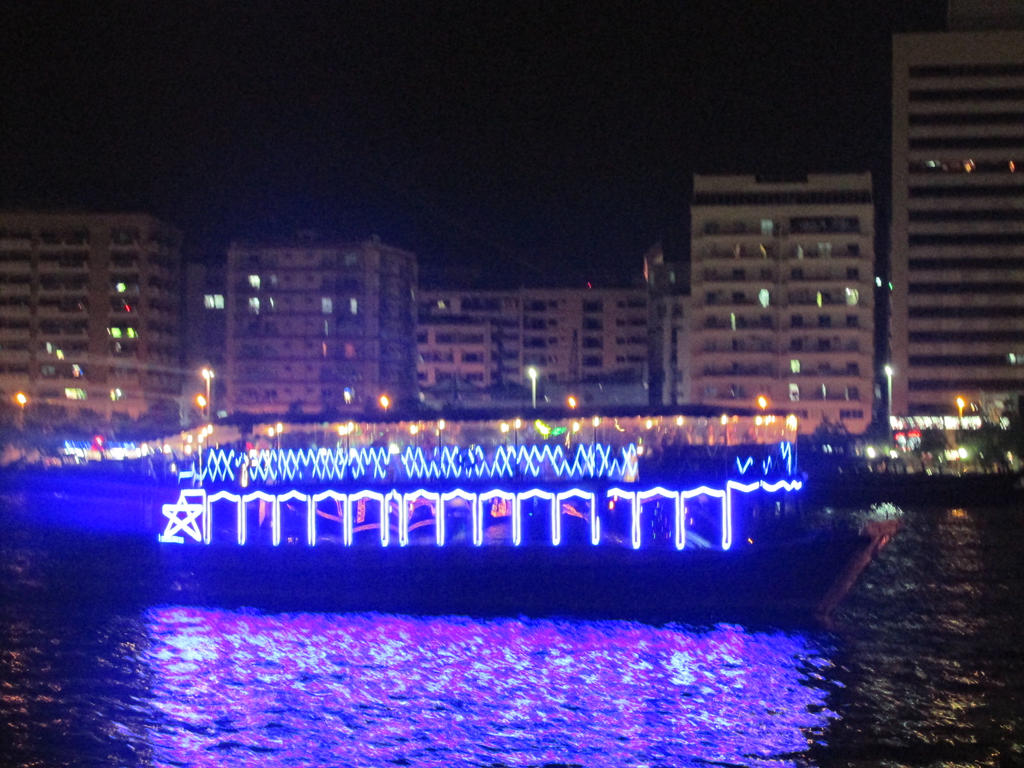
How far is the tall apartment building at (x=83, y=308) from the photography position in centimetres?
7038

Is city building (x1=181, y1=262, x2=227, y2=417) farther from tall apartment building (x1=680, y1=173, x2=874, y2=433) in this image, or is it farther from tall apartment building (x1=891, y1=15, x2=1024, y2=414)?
tall apartment building (x1=891, y1=15, x2=1024, y2=414)

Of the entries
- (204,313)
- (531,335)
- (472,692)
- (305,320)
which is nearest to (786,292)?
(531,335)

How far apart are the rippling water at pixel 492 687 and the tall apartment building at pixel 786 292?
44.2 meters

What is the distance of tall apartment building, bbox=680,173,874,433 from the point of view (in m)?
66.2

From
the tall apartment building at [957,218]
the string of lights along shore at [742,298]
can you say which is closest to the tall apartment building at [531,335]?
the string of lights along shore at [742,298]

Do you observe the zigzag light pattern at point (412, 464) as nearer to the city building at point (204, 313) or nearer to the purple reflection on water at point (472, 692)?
the purple reflection on water at point (472, 692)

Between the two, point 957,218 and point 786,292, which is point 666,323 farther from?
point 957,218

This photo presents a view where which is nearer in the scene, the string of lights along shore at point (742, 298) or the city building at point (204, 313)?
the string of lights along shore at point (742, 298)

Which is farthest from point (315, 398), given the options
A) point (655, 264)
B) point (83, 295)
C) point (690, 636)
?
point (690, 636)

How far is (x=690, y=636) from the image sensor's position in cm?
1848

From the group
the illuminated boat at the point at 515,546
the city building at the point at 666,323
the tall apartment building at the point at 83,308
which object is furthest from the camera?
the city building at the point at 666,323

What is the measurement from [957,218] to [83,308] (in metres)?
45.5

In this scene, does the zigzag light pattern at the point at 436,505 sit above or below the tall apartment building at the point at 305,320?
below

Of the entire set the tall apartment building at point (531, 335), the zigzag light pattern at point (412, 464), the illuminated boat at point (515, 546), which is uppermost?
the tall apartment building at point (531, 335)
